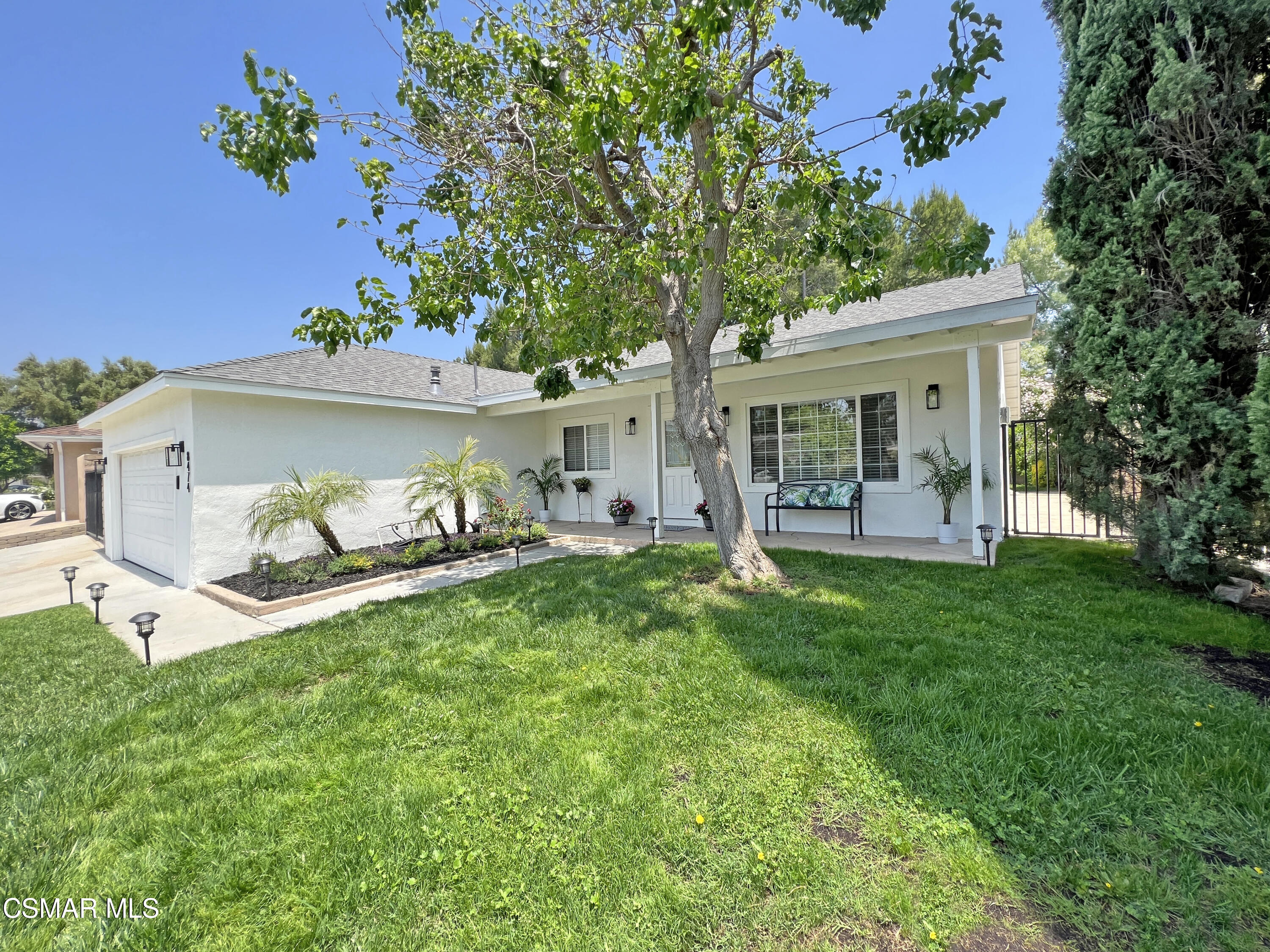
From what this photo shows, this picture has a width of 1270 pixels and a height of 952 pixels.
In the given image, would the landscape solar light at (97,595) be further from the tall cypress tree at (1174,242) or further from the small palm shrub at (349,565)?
the tall cypress tree at (1174,242)

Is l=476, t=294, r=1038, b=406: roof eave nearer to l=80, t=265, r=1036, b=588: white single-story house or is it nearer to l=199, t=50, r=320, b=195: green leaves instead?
l=80, t=265, r=1036, b=588: white single-story house

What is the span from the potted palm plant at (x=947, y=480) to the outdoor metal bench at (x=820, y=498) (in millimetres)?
977

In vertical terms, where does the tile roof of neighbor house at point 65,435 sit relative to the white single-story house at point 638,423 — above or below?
above

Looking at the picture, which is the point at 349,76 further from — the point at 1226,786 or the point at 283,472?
A: the point at 1226,786

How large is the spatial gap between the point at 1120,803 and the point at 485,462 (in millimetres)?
7699

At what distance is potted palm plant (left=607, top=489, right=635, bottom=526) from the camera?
33.1ft

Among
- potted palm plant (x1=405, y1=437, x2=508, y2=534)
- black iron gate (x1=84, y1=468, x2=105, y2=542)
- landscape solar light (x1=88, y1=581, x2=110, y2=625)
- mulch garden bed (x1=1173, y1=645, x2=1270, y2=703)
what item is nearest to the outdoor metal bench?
mulch garden bed (x1=1173, y1=645, x2=1270, y2=703)

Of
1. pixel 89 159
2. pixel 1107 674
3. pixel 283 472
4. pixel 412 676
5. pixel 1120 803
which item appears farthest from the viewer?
pixel 89 159

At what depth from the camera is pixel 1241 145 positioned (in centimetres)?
388

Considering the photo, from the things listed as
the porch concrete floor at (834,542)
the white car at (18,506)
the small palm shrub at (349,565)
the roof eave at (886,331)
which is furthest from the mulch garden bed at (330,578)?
the white car at (18,506)

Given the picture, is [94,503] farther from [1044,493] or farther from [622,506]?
[1044,493]

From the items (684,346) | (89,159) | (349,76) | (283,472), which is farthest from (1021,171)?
(89,159)

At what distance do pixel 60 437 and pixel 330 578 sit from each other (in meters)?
15.0

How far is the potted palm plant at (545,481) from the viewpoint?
1131cm
